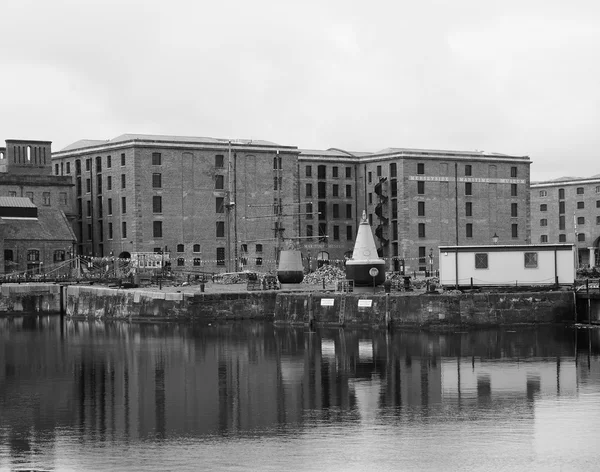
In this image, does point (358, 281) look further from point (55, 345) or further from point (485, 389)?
point (485, 389)

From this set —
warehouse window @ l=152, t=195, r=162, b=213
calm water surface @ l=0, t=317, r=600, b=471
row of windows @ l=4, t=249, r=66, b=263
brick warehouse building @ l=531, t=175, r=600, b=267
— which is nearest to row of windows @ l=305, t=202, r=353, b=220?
warehouse window @ l=152, t=195, r=162, b=213

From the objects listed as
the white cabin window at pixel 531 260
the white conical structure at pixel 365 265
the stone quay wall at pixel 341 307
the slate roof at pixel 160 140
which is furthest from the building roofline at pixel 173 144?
the white cabin window at pixel 531 260

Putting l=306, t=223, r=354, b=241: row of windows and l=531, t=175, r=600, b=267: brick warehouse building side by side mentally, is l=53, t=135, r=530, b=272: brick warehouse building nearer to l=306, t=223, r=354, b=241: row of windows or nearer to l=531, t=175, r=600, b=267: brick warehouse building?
l=306, t=223, r=354, b=241: row of windows

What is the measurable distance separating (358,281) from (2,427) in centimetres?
3571

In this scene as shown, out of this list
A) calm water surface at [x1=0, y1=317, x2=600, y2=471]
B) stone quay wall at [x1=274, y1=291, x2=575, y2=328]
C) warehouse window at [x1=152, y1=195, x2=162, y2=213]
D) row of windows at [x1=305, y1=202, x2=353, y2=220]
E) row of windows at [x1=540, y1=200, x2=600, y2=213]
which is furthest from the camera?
row of windows at [x1=540, y1=200, x2=600, y2=213]

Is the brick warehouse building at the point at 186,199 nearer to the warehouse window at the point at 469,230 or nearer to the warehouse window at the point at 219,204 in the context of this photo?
the warehouse window at the point at 219,204

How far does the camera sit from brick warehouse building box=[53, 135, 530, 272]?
10300 centimetres

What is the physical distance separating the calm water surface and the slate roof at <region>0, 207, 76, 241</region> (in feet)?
144

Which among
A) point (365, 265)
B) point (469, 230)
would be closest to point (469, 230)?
point (469, 230)

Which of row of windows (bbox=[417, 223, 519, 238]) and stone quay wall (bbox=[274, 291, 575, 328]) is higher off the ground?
row of windows (bbox=[417, 223, 519, 238])

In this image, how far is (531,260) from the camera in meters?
61.8

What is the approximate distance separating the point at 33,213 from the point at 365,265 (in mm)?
47752

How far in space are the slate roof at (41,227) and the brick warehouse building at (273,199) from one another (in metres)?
4.77

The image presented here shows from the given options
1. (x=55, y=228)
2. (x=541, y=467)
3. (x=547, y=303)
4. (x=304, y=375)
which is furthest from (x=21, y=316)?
(x=541, y=467)
